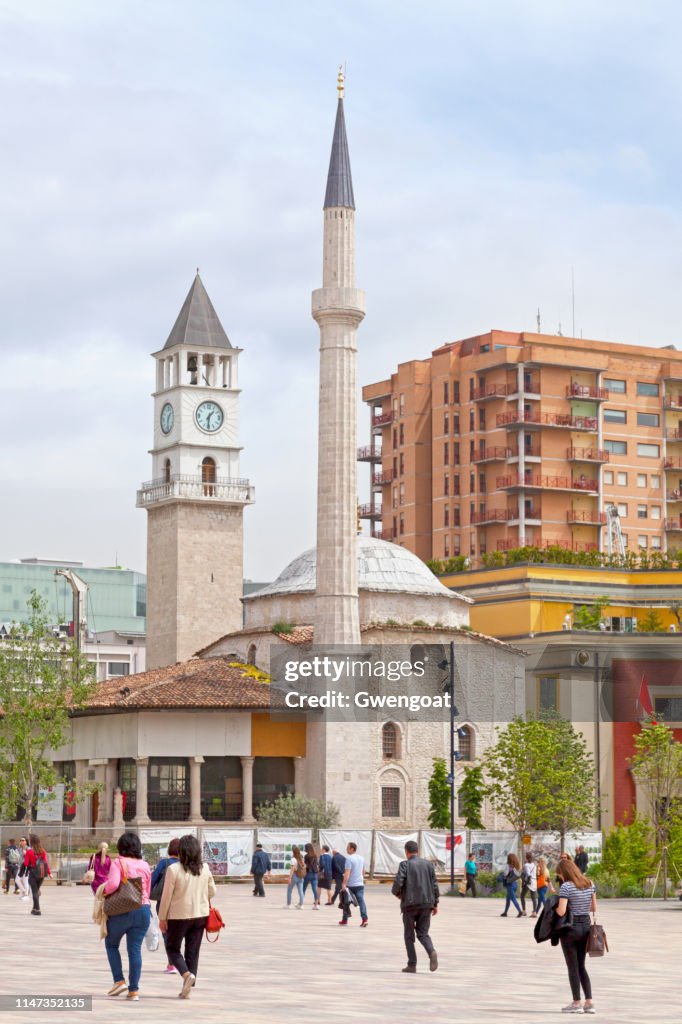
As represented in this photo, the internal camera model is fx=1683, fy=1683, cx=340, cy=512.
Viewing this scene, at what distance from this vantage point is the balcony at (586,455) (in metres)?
94.8

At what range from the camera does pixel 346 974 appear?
1925 cm

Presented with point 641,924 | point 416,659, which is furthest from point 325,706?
point 641,924

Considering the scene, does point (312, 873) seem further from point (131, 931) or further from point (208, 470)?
point (208, 470)

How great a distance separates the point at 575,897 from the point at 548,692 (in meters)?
49.7

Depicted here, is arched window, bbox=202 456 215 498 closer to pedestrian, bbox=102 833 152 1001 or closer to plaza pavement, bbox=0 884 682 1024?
plaza pavement, bbox=0 884 682 1024

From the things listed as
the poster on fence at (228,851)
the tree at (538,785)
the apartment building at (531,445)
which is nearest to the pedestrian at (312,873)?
the poster on fence at (228,851)

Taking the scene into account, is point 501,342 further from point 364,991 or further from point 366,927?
point 364,991

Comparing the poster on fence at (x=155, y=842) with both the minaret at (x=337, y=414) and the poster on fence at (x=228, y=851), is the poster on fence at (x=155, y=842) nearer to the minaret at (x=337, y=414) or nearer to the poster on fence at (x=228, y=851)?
the poster on fence at (x=228, y=851)

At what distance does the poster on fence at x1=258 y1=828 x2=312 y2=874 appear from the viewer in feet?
154

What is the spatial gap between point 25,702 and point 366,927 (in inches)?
1103

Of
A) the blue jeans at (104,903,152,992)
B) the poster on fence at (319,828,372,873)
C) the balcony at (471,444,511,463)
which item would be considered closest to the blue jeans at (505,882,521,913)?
the poster on fence at (319,828,372,873)

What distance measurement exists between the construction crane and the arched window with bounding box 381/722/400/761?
2708 centimetres

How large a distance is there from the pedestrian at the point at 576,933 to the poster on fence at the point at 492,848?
32409 mm

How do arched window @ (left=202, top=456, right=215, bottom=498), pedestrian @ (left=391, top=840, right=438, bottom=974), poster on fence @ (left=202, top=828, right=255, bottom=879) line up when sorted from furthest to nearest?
arched window @ (left=202, top=456, right=215, bottom=498), poster on fence @ (left=202, top=828, right=255, bottom=879), pedestrian @ (left=391, top=840, right=438, bottom=974)
